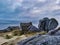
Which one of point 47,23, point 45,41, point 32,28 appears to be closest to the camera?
point 45,41

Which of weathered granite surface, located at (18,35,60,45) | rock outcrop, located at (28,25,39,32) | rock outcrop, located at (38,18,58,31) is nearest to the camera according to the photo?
weathered granite surface, located at (18,35,60,45)

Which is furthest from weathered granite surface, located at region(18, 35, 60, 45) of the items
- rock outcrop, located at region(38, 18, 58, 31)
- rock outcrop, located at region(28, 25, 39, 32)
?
rock outcrop, located at region(28, 25, 39, 32)

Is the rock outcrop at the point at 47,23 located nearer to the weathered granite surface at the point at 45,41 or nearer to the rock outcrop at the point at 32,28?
the rock outcrop at the point at 32,28

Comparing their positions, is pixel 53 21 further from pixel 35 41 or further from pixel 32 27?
pixel 35 41

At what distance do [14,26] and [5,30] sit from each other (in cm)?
353

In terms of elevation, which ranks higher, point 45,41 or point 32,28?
point 45,41

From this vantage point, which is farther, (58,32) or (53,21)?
(53,21)

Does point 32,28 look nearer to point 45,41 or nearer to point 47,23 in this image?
point 47,23

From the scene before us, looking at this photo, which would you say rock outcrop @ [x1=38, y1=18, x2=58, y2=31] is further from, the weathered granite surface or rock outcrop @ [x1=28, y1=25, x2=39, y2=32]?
the weathered granite surface

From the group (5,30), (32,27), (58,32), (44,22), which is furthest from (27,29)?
(58,32)

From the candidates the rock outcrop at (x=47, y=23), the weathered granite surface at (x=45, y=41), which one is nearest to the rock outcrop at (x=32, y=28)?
the rock outcrop at (x=47, y=23)

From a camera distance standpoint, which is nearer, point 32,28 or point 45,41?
point 45,41

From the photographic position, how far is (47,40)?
13977mm

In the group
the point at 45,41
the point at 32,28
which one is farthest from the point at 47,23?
the point at 45,41
